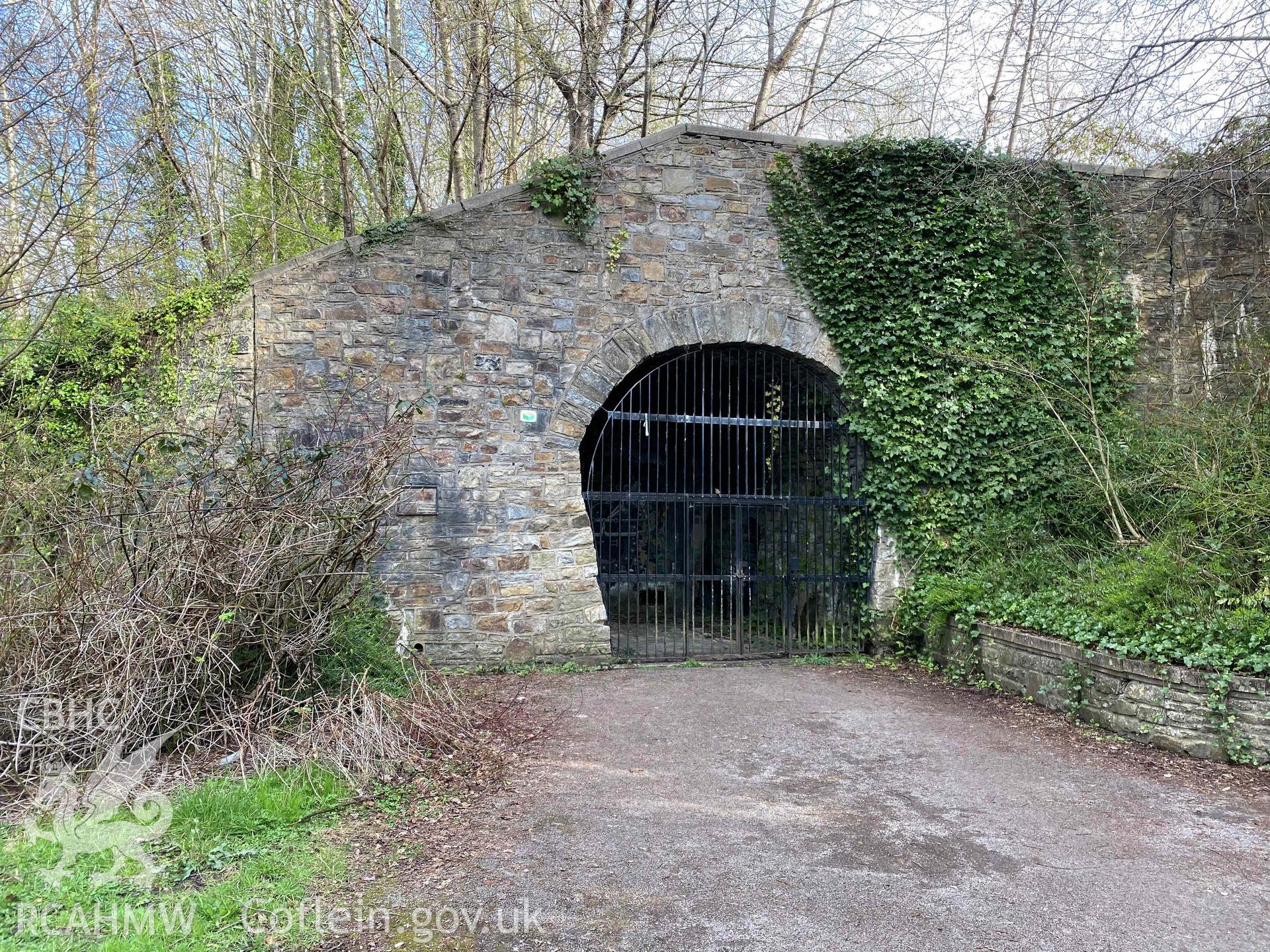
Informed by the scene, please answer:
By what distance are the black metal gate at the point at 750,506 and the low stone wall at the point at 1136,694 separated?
6.07 feet

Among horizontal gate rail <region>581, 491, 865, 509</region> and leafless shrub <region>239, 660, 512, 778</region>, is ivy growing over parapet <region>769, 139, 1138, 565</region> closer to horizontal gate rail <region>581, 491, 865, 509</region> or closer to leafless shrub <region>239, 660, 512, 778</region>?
horizontal gate rail <region>581, 491, 865, 509</region>

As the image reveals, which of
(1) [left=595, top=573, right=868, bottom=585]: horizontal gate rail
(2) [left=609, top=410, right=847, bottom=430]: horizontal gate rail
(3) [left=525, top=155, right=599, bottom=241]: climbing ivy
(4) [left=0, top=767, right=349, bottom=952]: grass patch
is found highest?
(3) [left=525, top=155, right=599, bottom=241]: climbing ivy

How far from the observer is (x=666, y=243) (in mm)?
7320

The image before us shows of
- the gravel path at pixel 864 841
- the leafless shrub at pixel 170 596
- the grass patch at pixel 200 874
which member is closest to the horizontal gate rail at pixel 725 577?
the gravel path at pixel 864 841

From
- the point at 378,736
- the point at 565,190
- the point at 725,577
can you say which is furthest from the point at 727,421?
the point at 378,736

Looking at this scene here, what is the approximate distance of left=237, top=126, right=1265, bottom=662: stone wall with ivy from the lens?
668 cm

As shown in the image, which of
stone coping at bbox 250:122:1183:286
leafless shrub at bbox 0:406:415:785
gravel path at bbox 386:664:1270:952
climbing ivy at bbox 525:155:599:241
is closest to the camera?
gravel path at bbox 386:664:1270:952

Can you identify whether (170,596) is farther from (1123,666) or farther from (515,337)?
(1123,666)

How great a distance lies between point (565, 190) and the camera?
701cm

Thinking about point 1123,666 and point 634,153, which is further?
point 634,153

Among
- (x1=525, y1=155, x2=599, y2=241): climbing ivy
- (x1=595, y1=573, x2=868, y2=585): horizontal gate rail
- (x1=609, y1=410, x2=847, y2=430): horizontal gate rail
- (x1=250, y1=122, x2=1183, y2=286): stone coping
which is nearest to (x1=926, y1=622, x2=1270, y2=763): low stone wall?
(x1=595, y1=573, x2=868, y2=585): horizontal gate rail

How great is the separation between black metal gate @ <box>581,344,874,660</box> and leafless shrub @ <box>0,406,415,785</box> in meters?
2.98

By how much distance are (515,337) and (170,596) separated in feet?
11.9

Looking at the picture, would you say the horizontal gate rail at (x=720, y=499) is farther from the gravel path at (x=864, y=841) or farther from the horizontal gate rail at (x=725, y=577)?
the gravel path at (x=864, y=841)
